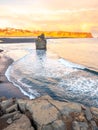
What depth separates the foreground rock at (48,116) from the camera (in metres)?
9.14

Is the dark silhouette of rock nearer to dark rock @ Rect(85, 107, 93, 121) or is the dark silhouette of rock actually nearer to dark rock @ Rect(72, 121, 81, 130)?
dark rock @ Rect(85, 107, 93, 121)

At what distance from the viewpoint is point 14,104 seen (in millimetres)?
10992

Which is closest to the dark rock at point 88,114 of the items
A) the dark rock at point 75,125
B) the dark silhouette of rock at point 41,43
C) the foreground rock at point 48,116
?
the foreground rock at point 48,116

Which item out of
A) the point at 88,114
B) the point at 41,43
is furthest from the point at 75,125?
the point at 41,43

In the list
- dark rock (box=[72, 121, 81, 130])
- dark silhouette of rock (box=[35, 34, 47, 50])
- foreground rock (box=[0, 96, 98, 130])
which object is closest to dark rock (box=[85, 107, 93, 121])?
foreground rock (box=[0, 96, 98, 130])

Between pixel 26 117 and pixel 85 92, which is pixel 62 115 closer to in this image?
pixel 26 117

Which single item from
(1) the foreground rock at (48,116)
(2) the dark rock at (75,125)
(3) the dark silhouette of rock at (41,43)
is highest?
(1) the foreground rock at (48,116)

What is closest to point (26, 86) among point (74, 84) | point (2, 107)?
point (74, 84)

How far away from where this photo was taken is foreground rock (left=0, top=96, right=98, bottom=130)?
30.0 feet

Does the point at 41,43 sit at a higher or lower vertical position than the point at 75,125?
lower

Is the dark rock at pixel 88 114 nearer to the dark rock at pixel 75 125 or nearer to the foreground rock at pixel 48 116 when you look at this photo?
the foreground rock at pixel 48 116

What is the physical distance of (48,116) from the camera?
9406 millimetres

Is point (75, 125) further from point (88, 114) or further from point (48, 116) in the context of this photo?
point (48, 116)

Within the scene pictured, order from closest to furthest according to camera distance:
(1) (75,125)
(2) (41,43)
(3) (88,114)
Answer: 1. (1) (75,125)
2. (3) (88,114)
3. (2) (41,43)
